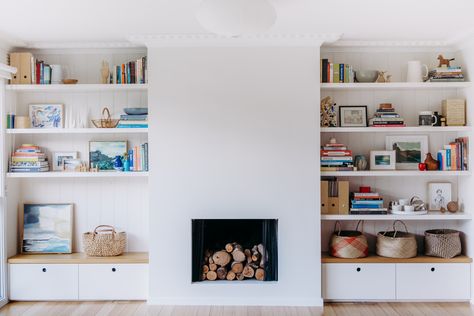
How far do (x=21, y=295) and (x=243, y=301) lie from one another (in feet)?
6.71

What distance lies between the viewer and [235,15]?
2.57 m

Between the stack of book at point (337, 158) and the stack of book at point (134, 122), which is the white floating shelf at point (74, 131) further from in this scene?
the stack of book at point (337, 158)

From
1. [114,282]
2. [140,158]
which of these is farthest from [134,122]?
[114,282]

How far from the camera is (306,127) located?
4352 mm

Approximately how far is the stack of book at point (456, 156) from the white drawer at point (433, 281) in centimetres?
89

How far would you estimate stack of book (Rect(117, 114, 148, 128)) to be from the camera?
4.52 metres

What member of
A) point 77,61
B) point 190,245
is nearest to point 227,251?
point 190,245

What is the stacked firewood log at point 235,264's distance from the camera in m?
4.45

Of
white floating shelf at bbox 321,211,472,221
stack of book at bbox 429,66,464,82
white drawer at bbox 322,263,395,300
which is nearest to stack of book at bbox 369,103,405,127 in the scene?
stack of book at bbox 429,66,464,82

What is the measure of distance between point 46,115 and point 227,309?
2530 millimetres

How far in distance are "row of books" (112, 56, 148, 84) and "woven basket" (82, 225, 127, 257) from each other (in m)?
1.40

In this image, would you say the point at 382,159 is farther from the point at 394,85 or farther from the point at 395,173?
the point at 394,85

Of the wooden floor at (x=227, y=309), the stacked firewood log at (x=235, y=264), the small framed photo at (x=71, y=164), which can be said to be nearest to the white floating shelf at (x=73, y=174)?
the small framed photo at (x=71, y=164)

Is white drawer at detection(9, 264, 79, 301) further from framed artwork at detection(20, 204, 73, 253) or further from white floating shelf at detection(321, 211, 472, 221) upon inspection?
white floating shelf at detection(321, 211, 472, 221)
